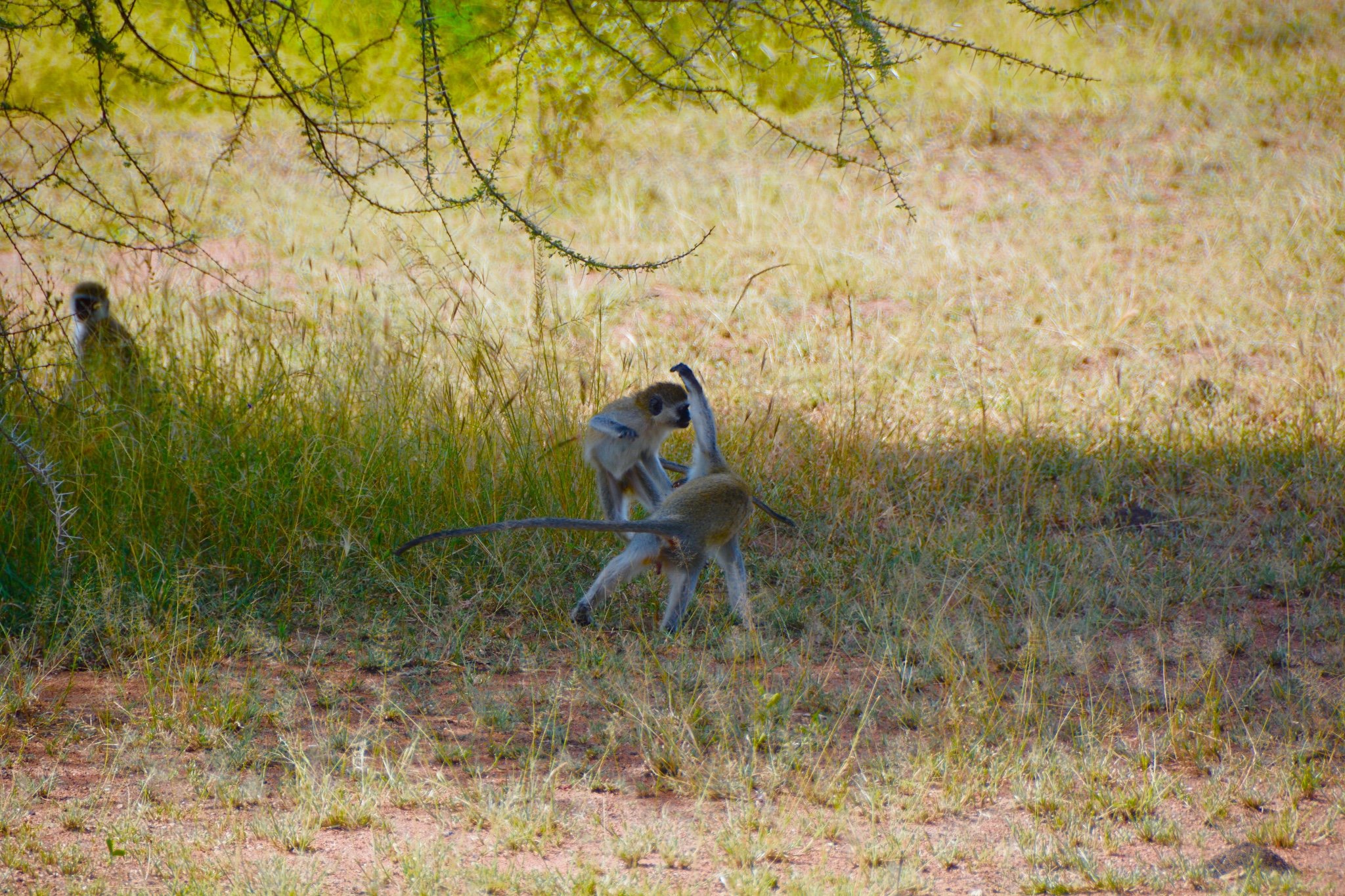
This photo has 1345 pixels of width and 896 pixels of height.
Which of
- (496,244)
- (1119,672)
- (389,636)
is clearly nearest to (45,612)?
(389,636)

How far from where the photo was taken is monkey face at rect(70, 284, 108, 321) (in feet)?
22.1

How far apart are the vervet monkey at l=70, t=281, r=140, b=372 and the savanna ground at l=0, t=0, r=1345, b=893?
208mm

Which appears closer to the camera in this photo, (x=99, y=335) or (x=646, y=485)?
(x=646, y=485)

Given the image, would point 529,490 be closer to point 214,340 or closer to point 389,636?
point 389,636

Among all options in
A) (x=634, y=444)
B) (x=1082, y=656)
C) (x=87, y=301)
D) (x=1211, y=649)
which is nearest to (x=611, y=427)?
(x=634, y=444)

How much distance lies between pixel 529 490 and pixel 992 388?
11.4 ft

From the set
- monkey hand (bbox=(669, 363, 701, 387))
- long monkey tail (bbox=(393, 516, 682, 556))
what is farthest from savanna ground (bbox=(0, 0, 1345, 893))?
monkey hand (bbox=(669, 363, 701, 387))

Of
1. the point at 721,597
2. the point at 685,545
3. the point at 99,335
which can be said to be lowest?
the point at 721,597

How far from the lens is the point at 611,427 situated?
474 centimetres

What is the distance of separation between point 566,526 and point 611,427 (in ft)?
A: 3.17

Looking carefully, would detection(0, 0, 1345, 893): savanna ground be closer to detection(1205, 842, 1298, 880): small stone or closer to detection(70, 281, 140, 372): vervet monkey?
detection(1205, 842, 1298, 880): small stone

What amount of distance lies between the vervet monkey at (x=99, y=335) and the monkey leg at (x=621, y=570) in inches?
105

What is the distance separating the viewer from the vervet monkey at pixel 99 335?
5.55 metres

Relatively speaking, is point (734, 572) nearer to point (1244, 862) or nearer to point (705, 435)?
point (705, 435)
